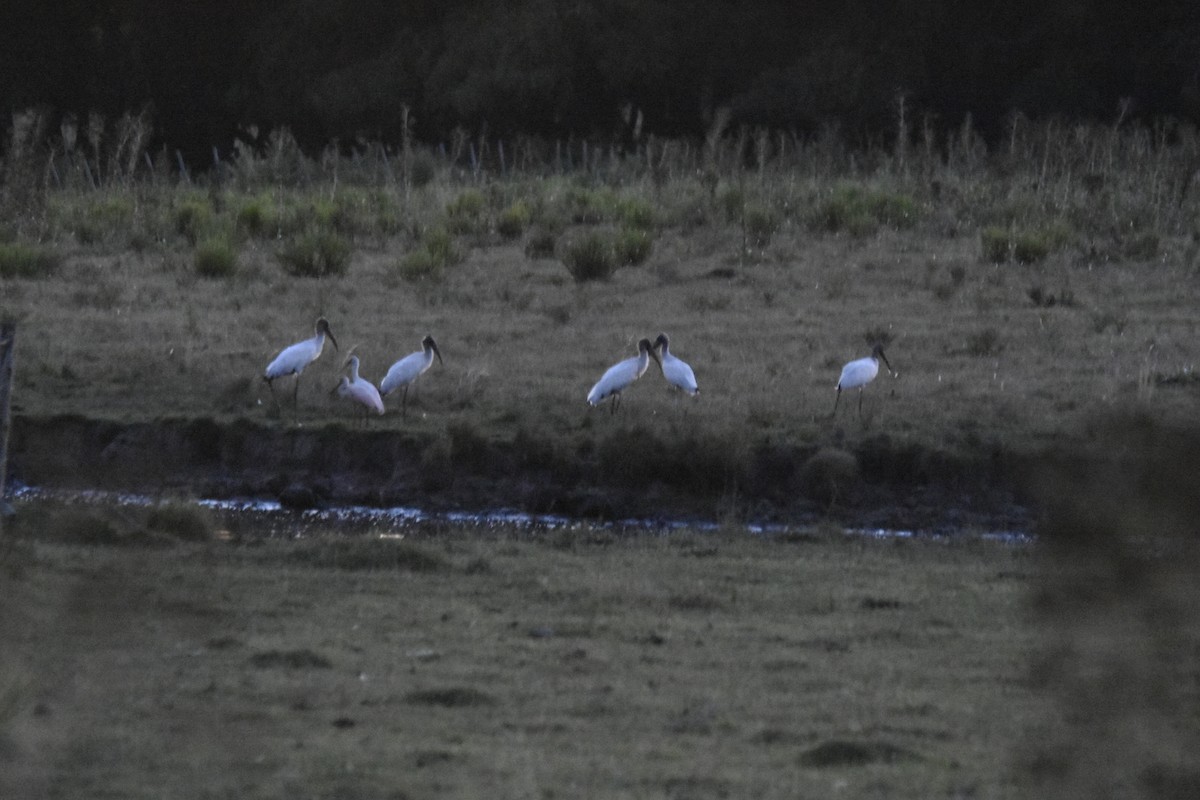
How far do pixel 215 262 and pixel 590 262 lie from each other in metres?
3.66

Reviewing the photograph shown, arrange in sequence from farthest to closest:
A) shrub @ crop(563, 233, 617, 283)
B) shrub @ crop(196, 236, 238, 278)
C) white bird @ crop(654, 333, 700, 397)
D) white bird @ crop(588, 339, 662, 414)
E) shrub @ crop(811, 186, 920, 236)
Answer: shrub @ crop(811, 186, 920, 236) < shrub @ crop(196, 236, 238, 278) < shrub @ crop(563, 233, 617, 283) < white bird @ crop(654, 333, 700, 397) < white bird @ crop(588, 339, 662, 414)

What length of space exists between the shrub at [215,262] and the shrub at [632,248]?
3.72 metres

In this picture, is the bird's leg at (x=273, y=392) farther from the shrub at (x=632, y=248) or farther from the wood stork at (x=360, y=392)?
the shrub at (x=632, y=248)

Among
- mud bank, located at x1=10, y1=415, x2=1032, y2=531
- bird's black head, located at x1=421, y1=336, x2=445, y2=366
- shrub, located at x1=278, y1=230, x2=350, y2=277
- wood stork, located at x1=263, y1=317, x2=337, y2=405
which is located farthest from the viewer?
shrub, located at x1=278, y1=230, x2=350, y2=277

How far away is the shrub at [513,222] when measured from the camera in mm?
22922

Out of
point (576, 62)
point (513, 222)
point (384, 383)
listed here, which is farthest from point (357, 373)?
point (576, 62)

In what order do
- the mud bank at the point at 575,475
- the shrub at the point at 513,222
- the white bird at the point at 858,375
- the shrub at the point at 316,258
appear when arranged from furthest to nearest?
the shrub at the point at 513,222
the shrub at the point at 316,258
the white bird at the point at 858,375
the mud bank at the point at 575,475

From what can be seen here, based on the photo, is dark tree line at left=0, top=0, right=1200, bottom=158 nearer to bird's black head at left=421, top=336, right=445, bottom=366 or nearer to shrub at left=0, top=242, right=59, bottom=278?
shrub at left=0, top=242, right=59, bottom=278

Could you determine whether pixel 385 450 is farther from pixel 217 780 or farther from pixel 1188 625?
pixel 1188 625

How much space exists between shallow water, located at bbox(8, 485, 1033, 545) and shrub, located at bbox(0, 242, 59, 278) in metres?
7.17

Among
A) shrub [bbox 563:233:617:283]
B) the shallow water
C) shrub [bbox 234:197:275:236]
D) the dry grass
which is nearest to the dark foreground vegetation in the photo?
the dry grass

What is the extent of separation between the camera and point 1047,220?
877 inches

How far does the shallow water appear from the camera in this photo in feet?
40.7

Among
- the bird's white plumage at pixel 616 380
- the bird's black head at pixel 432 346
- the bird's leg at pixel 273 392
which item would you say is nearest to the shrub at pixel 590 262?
the bird's black head at pixel 432 346
